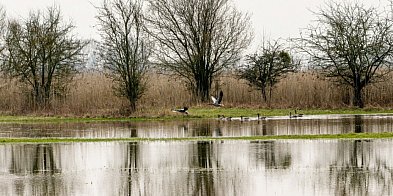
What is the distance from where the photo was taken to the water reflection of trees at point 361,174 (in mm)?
16078

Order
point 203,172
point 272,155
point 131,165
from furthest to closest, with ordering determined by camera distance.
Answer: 1. point 272,155
2. point 131,165
3. point 203,172

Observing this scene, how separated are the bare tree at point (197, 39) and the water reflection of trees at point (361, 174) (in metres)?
34.3

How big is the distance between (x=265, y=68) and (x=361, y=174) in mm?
36616

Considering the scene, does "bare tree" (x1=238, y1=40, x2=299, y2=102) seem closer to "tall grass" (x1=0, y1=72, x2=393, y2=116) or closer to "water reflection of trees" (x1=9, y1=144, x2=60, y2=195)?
"tall grass" (x1=0, y1=72, x2=393, y2=116)

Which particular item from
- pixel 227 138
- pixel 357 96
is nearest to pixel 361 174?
pixel 227 138

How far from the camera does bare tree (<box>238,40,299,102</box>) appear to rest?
5403cm

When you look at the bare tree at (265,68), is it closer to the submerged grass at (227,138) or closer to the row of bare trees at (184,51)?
the row of bare trees at (184,51)

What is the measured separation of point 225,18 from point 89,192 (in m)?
42.7

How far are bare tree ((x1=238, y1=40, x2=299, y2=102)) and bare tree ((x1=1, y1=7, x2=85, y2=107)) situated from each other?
1321cm

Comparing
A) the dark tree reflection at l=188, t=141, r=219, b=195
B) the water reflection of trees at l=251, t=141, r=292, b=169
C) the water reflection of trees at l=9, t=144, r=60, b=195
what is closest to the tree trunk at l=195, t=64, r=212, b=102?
the water reflection of trees at l=9, t=144, r=60, b=195

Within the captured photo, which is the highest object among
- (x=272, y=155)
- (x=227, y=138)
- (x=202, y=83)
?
(x=202, y=83)

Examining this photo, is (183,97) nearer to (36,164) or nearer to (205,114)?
(205,114)

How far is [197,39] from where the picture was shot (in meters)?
57.2

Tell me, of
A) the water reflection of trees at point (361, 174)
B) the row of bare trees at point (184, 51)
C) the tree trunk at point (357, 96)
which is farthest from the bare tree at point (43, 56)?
the water reflection of trees at point (361, 174)
